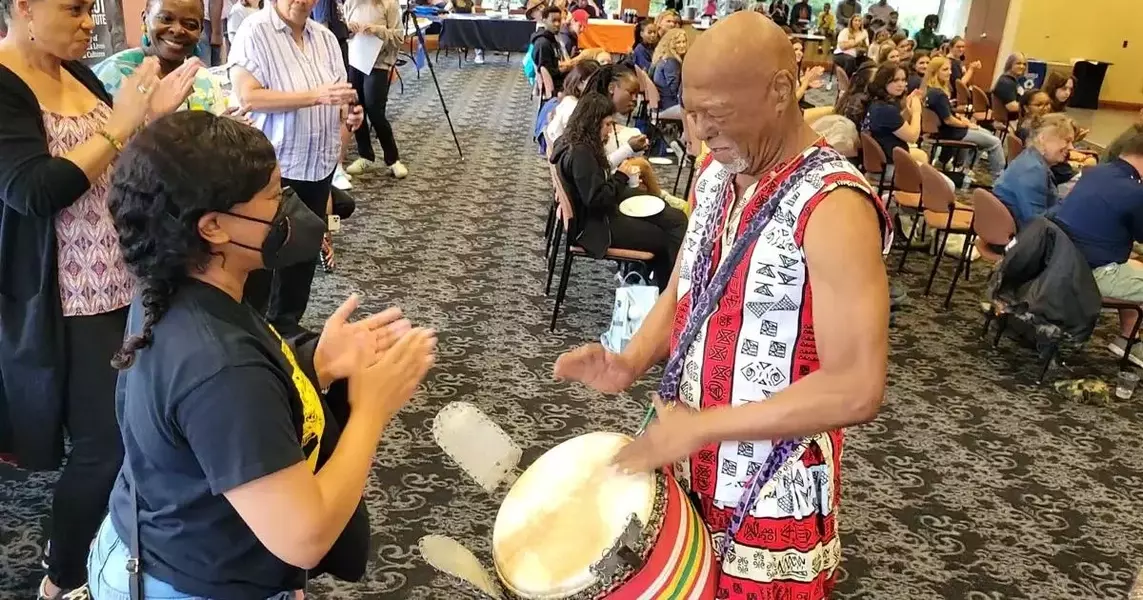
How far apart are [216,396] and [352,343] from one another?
325 millimetres

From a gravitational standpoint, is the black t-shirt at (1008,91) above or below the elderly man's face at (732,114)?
below

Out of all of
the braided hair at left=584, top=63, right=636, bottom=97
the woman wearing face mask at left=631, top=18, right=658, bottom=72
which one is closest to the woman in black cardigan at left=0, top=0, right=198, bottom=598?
the braided hair at left=584, top=63, right=636, bottom=97

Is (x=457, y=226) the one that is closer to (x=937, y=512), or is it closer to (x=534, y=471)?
(x=937, y=512)

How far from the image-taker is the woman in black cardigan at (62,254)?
183 centimetres

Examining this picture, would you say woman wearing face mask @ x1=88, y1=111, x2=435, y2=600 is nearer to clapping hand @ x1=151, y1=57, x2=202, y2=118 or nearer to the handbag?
clapping hand @ x1=151, y1=57, x2=202, y2=118

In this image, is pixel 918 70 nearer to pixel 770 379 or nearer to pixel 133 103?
pixel 133 103

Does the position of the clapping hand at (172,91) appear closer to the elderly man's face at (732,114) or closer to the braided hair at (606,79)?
the elderly man's face at (732,114)

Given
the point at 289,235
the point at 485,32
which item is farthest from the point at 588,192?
the point at 485,32

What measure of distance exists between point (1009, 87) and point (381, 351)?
31.1ft

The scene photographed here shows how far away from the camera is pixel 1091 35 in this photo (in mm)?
14703

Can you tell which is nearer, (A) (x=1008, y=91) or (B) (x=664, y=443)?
(B) (x=664, y=443)

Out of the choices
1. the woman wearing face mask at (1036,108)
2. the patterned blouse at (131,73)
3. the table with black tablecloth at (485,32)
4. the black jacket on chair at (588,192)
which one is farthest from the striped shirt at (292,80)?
the table with black tablecloth at (485,32)

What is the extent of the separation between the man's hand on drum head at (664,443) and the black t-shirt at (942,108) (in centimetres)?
749

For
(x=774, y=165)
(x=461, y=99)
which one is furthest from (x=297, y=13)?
(x=461, y=99)
